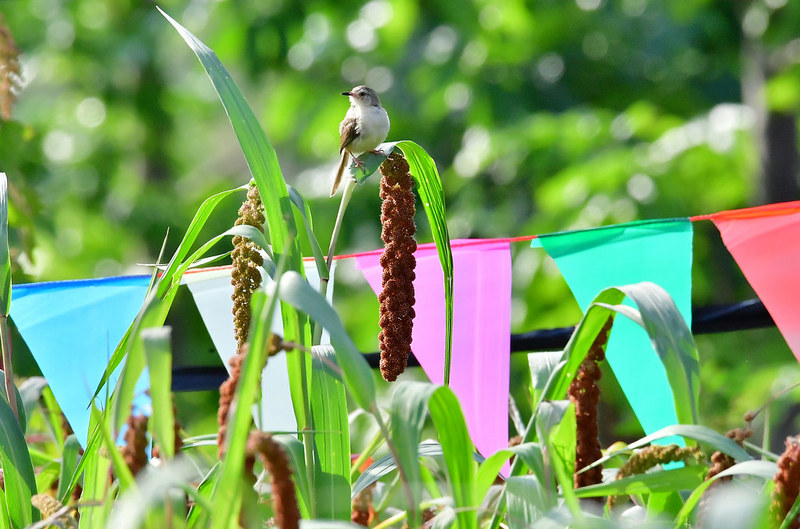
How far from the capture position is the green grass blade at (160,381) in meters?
0.67

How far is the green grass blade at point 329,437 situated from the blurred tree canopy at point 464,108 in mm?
3199

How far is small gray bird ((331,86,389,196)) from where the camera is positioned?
1402 millimetres

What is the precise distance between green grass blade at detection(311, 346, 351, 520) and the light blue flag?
0.54m

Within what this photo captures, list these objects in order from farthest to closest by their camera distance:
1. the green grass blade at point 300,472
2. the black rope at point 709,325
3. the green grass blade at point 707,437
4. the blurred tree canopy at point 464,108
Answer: the blurred tree canopy at point 464,108 < the black rope at point 709,325 < the green grass blade at point 300,472 < the green grass blade at point 707,437

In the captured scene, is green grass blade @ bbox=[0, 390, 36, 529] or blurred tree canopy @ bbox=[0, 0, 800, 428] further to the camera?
blurred tree canopy @ bbox=[0, 0, 800, 428]

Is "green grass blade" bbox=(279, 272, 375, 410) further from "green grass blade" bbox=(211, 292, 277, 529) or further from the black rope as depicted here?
the black rope

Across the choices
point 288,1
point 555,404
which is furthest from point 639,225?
point 288,1

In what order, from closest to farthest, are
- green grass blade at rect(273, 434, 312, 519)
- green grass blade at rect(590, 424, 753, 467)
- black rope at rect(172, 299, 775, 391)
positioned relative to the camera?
green grass blade at rect(590, 424, 753, 467) → green grass blade at rect(273, 434, 312, 519) → black rope at rect(172, 299, 775, 391)

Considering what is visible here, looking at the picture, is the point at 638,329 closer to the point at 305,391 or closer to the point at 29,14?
the point at 305,391

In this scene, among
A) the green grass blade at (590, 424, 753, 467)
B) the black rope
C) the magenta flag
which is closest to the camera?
the green grass blade at (590, 424, 753, 467)

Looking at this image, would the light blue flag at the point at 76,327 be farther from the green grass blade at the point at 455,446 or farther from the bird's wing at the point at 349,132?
the green grass blade at the point at 455,446

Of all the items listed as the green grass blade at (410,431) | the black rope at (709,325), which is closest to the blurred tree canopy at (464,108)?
the black rope at (709,325)

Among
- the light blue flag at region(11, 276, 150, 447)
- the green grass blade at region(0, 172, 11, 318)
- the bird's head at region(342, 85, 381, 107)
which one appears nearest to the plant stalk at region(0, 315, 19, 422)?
the green grass blade at region(0, 172, 11, 318)

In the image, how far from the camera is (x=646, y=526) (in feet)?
2.42
